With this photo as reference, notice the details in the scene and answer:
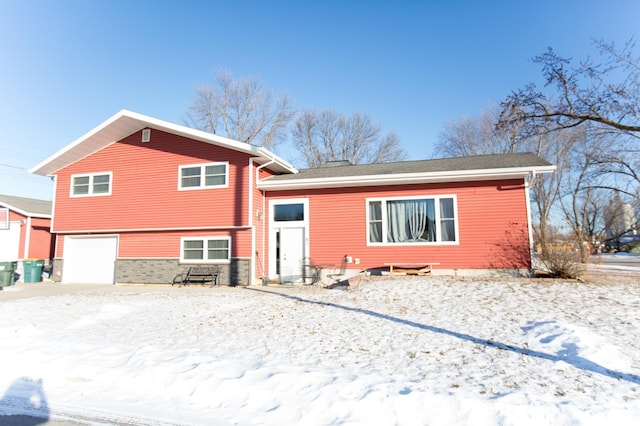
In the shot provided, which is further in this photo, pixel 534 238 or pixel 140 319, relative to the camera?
pixel 534 238

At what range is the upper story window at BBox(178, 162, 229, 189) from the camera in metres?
13.2

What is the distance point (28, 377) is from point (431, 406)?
5.00 m

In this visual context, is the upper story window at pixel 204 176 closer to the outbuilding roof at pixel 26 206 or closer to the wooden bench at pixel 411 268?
the wooden bench at pixel 411 268

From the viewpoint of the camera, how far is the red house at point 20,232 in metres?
18.5

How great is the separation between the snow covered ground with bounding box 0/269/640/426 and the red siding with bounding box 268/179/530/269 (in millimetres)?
2690

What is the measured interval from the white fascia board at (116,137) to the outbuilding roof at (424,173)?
58.0 inches

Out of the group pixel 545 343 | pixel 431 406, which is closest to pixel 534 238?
pixel 545 343

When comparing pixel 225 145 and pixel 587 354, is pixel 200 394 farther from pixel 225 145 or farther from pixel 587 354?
pixel 225 145

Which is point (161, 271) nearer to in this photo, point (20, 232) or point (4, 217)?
point (20, 232)

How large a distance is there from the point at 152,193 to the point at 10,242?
431 inches

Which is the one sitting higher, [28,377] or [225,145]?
[225,145]

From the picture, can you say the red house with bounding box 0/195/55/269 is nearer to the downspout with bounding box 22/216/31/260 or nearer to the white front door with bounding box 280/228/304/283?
the downspout with bounding box 22/216/31/260

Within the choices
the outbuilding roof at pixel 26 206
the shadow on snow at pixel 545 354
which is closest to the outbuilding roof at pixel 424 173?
the shadow on snow at pixel 545 354

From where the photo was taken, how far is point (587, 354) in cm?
477
